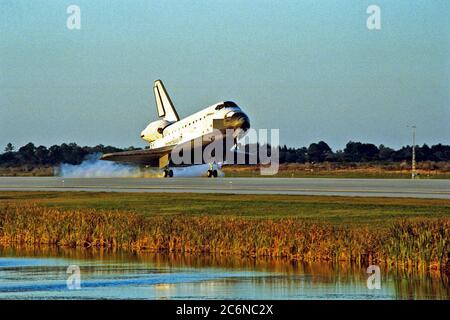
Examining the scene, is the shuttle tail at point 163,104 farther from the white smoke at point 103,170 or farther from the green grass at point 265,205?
the green grass at point 265,205

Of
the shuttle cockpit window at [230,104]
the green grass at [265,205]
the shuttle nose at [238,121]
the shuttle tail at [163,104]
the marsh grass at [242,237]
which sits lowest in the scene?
the marsh grass at [242,237]

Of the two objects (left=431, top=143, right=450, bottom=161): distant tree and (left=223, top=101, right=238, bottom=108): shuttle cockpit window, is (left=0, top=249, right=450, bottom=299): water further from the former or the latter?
(left=431, top=143, right=450, bottom=161): distant tree

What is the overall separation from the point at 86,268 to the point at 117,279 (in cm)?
282

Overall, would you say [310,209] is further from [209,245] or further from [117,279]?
[117,279]

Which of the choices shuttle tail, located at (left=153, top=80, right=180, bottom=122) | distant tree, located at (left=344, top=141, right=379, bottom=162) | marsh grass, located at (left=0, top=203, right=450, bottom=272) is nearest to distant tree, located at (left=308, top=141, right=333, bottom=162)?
distant tree, located at (left=344, top=141, right=379, bottom=162)

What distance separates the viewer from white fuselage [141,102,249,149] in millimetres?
73925

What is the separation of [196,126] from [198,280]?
50.5 metres

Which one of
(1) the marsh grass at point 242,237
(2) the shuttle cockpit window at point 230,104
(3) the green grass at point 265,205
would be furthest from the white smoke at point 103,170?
(1) the marsh grass at point 242,237

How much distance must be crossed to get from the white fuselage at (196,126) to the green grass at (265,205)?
54.1 ft

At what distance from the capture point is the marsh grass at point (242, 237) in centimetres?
3053

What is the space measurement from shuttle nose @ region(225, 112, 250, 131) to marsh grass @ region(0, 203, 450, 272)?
30.8 meters

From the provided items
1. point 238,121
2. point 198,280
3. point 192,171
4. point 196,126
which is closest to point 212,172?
point 196,126

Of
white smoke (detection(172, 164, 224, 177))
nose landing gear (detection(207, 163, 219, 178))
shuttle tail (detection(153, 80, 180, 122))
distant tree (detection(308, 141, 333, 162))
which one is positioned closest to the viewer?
nose landing gear (detection(207, 163, 219, 178))
